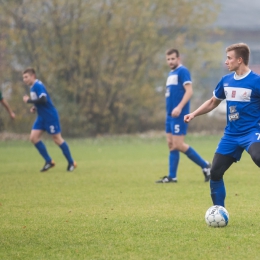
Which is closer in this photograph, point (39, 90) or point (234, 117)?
point (234, 117)

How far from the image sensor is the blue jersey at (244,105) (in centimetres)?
697

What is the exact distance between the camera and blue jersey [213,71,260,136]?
6.97m

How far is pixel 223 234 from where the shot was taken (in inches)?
251

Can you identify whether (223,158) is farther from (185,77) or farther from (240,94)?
(185,77)

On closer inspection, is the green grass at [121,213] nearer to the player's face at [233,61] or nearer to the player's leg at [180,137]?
the player's leg at [180,137]

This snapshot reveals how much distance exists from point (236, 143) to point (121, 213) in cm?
168

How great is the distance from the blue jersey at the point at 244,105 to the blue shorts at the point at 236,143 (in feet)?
0.17

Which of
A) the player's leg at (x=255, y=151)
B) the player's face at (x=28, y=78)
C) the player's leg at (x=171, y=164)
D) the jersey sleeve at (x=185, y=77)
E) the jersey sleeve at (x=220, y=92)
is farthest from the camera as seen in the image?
the player's face at (x=28, y=78)

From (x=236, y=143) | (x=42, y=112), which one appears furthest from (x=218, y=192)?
(x=42, y=112)

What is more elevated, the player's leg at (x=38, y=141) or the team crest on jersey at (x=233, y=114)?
the team crest on jersey at (x=233, y=114)

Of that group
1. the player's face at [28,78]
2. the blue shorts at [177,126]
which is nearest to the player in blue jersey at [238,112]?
the blue shorts at [177,126]

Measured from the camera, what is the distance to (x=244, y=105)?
700 cm

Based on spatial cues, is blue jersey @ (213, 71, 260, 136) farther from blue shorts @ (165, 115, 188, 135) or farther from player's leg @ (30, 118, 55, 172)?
player's leg @ (30, 118, 55, 172)

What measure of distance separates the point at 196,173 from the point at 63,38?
13158 millimetres
